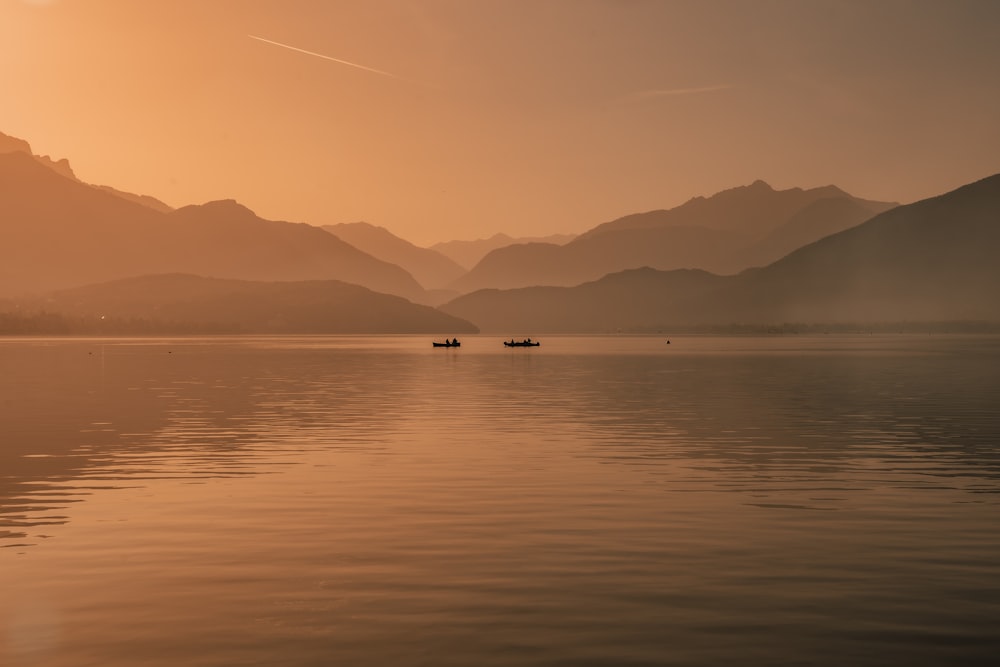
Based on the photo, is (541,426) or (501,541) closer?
(501,541)

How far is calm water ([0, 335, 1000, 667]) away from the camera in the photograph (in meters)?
21.3

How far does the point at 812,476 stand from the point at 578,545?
1797cm

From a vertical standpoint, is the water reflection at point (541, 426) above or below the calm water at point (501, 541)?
above

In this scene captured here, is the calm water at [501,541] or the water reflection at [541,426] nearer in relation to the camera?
the calm water at [501,541]

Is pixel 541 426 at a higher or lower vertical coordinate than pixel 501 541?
higher

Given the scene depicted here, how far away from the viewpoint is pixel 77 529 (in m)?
33.6

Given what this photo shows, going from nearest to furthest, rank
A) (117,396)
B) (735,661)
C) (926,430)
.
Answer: (735,661)
(926,430)
(117,396)

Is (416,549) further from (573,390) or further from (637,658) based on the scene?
(573,390)

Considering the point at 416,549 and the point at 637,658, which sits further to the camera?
the point at 416,549

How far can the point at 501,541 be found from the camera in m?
31.4

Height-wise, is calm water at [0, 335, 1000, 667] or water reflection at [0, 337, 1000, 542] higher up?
water reflection at [0, 337, 1000, 542]

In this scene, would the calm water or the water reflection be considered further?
the water reflection

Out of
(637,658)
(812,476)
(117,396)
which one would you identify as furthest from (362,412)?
(637,658)

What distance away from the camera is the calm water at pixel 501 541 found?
21.3 metres
